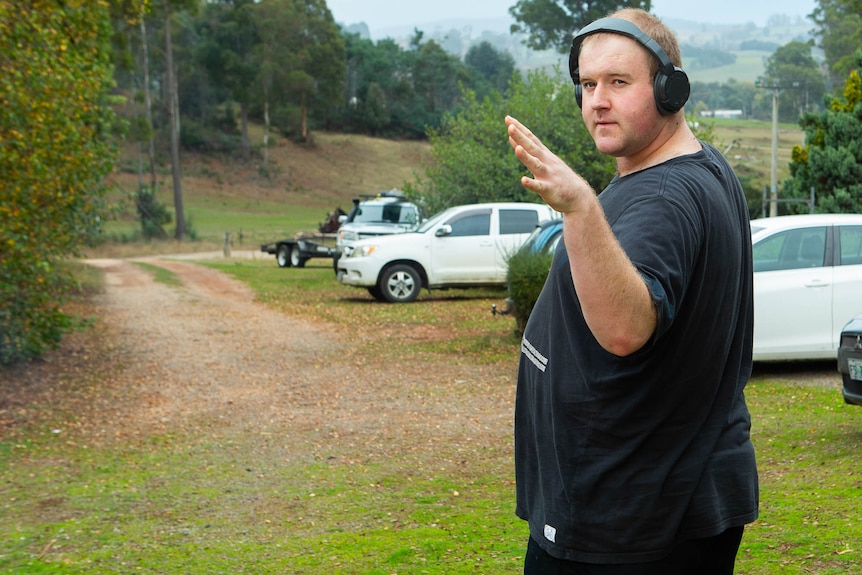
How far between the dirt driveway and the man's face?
5842 millimetres

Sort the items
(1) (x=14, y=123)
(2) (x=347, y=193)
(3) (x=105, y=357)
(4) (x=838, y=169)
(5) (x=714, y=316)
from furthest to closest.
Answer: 1. (2) (x=347, y=193)
2. (4) (x=838, y=169)
3. (3) (x=105, y=357)
4. (1) (x=14, y=123)
5. (5) (x=714, y=316)

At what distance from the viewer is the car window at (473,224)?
63.8 ft

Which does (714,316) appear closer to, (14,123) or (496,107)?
(14,123)

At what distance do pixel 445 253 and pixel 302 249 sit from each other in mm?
13171

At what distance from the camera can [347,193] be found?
3177 inches

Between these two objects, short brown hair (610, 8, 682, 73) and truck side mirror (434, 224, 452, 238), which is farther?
truck side mirror (434, 224, 452, 238)

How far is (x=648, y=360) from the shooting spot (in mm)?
2086

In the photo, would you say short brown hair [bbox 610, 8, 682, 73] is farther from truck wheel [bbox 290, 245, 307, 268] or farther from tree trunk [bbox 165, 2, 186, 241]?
tree trunk [bbox 165, 2, 186, 241]

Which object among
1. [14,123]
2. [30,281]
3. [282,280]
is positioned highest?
[14,123]

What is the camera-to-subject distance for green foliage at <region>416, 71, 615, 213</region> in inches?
930

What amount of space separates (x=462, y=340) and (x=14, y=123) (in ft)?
21.7

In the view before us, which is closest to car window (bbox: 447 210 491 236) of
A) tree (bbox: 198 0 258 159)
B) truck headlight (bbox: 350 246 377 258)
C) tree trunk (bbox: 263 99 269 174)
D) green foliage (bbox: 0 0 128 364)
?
truck headlight (bbox: 350 246 377 258)

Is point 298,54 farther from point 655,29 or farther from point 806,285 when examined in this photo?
point 655,29

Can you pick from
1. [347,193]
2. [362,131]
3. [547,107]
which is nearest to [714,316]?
[547,107]
